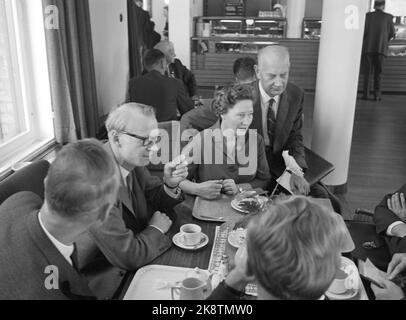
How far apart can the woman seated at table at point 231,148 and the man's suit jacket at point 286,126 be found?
1.65ft

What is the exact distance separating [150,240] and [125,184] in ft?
1.05

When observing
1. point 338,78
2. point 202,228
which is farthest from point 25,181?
point 338,78

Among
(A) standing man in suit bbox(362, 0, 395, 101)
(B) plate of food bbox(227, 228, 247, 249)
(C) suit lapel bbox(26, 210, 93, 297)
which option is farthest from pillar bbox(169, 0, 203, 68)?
(C) suit lapel bbox(26, 210, 93, 297)

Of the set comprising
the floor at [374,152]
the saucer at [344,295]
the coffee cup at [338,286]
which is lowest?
the floor at [374,152]

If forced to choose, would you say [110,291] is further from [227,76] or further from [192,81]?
[227,76]

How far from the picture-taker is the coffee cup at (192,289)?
131 centimetres

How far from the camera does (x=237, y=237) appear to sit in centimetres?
173

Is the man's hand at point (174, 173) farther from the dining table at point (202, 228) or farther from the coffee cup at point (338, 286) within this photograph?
the coffee cup at point (338, 286)

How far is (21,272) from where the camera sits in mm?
1204

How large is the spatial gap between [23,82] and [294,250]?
2.95 m

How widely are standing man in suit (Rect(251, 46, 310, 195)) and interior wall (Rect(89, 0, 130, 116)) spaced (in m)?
2.24

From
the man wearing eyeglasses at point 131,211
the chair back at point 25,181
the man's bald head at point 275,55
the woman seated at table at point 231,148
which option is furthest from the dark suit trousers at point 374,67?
the chair back at point 25,181
